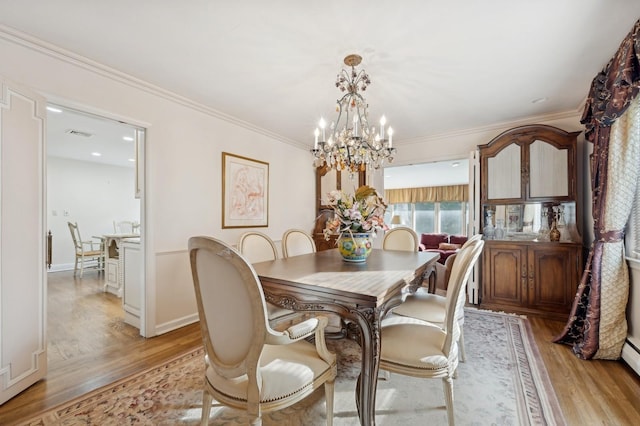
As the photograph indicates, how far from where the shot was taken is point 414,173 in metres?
7.27

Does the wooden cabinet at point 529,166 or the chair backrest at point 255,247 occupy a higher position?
the wooden cabinet at point 529,166

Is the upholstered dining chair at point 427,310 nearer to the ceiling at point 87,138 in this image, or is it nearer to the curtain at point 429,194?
the ceiling at point 87,138

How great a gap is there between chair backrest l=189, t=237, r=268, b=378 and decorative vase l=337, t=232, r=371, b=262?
1117mm

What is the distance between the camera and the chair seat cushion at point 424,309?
1.96 m

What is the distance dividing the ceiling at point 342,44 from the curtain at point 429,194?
618cm

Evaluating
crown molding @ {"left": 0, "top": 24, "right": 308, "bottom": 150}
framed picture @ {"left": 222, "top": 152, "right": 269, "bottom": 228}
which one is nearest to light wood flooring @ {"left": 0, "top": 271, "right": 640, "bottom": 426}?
framed picture @ {"left": 222, "top": 152, "right": 269, "bottom": 228}

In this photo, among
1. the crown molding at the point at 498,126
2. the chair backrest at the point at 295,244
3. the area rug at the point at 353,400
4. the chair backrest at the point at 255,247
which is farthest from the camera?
the crown molding at the point at 498,126

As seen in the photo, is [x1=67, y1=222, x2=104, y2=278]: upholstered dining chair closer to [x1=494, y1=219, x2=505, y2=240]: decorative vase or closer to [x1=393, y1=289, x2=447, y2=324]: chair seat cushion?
[x1=393, y1=289, x2=447, y2=324]: chair seat cushion

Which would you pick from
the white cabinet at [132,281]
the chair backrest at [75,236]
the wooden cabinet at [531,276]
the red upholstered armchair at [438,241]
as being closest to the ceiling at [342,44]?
the wooden cabinet at [531,276]

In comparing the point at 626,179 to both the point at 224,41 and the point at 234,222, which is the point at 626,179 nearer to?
the point at 224,41

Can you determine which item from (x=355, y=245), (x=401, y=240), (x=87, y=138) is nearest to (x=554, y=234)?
(x=401, y=240)

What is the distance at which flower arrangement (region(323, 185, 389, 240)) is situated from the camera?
205 cm

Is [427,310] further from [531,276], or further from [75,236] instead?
[75,236]

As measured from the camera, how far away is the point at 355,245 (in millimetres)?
2084
